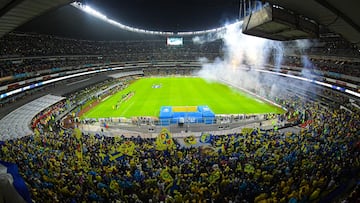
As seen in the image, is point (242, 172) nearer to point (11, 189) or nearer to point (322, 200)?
point (322, 200)

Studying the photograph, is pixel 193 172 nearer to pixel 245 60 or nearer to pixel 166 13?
pixel 245 60


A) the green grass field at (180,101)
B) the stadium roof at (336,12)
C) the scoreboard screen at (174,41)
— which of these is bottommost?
the green grass field at (180,101)

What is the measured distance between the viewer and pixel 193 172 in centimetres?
1055

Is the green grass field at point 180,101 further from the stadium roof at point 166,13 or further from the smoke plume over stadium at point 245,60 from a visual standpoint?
the stadium roof at point 166,13

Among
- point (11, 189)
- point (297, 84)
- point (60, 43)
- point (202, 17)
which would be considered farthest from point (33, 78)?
point (202, 17)

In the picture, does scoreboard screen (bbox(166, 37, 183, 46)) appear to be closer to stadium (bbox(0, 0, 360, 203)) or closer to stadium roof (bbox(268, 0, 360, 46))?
stadium (bbox(0, 0, 360, 203))

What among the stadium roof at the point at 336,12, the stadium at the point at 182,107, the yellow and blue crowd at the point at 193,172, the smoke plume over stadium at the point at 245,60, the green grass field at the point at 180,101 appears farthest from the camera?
the smoke plume over stadium at the point at 245,60

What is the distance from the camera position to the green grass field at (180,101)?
1206 inches

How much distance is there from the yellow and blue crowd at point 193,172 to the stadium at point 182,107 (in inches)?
2.1

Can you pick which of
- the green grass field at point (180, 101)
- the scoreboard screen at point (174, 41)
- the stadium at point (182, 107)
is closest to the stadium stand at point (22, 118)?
the stadium at point (182, 107)

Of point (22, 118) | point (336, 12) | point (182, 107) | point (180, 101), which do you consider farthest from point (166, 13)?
point (336, 12)

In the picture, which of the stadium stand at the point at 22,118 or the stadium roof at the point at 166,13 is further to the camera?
the stadium stand at the point at 22,118

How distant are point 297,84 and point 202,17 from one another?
3022 centimetres

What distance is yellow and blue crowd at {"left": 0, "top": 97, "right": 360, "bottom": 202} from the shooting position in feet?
27.0
